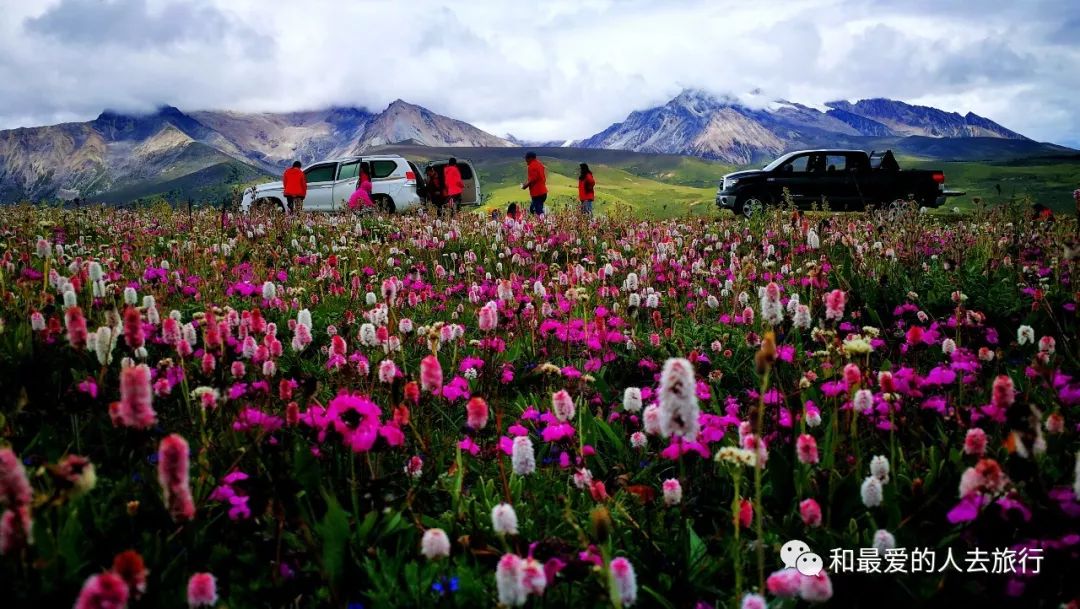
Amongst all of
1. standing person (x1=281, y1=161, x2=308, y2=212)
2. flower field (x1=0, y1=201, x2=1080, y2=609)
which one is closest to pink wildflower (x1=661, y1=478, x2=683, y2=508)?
flower field (x1=0, y1=201, x2=1080, y2=609)

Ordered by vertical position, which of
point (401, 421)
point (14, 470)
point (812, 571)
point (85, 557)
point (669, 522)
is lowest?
point (669, 522)

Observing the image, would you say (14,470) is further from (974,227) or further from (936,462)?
(974,227)

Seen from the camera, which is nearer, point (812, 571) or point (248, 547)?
point (812, 571)

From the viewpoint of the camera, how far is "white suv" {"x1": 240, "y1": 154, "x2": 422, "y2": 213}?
2095cm

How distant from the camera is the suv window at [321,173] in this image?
22.5 metres

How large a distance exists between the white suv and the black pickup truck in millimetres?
10276

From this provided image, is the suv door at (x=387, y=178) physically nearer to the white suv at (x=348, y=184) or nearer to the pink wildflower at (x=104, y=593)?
the white suv at (x=348, y=184)

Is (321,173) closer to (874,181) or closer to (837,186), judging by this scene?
(837,186)

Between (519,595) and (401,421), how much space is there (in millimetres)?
1120

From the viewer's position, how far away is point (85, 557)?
208 centimetres

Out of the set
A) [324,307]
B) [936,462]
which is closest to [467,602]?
[936,462]

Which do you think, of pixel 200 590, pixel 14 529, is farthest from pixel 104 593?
pixel 200 590

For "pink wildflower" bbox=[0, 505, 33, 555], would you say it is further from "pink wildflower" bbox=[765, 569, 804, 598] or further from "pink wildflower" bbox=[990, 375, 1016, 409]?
"pink wildflower" bbox=[990, 375, 1016, 409]

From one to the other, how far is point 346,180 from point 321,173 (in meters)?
1.67
